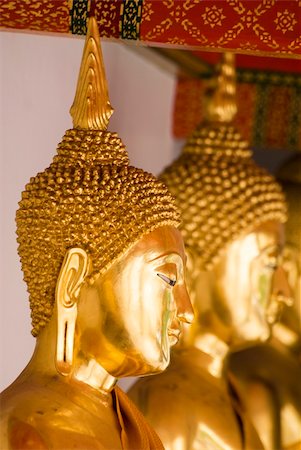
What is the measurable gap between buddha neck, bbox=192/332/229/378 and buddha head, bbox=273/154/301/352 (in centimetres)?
31

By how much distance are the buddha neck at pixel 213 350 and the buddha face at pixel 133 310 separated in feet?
1.42

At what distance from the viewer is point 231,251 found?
82.0 inches

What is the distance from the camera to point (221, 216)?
6.85ft

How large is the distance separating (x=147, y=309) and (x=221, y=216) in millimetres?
482

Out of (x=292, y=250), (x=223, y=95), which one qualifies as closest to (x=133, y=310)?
(x=223, y=95)

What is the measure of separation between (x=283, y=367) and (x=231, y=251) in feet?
1.27

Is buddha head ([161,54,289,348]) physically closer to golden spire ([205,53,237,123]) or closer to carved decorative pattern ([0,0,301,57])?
golden spire ([205,53,237,123])

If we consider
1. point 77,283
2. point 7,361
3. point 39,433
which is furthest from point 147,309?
point 7,361

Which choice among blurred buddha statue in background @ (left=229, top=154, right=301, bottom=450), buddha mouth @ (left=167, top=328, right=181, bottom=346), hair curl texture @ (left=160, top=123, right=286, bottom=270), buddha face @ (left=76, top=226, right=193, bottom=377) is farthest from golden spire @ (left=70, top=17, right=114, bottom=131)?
blurred buddha statue in background @ (left=229, top=154, right=301, bottom=450)

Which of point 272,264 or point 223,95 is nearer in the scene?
point 272,264

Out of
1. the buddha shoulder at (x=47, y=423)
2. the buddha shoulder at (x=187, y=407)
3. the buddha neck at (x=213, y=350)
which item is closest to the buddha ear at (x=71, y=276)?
the buddha shoulder at (x=47, y=423)

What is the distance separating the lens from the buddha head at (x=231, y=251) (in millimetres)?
2080

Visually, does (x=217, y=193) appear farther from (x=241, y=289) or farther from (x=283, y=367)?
(x=283, y=367)

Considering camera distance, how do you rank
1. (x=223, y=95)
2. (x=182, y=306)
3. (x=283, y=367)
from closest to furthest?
(x=182, y=306)
(x=223, y=95)
(x=283, y=367)
